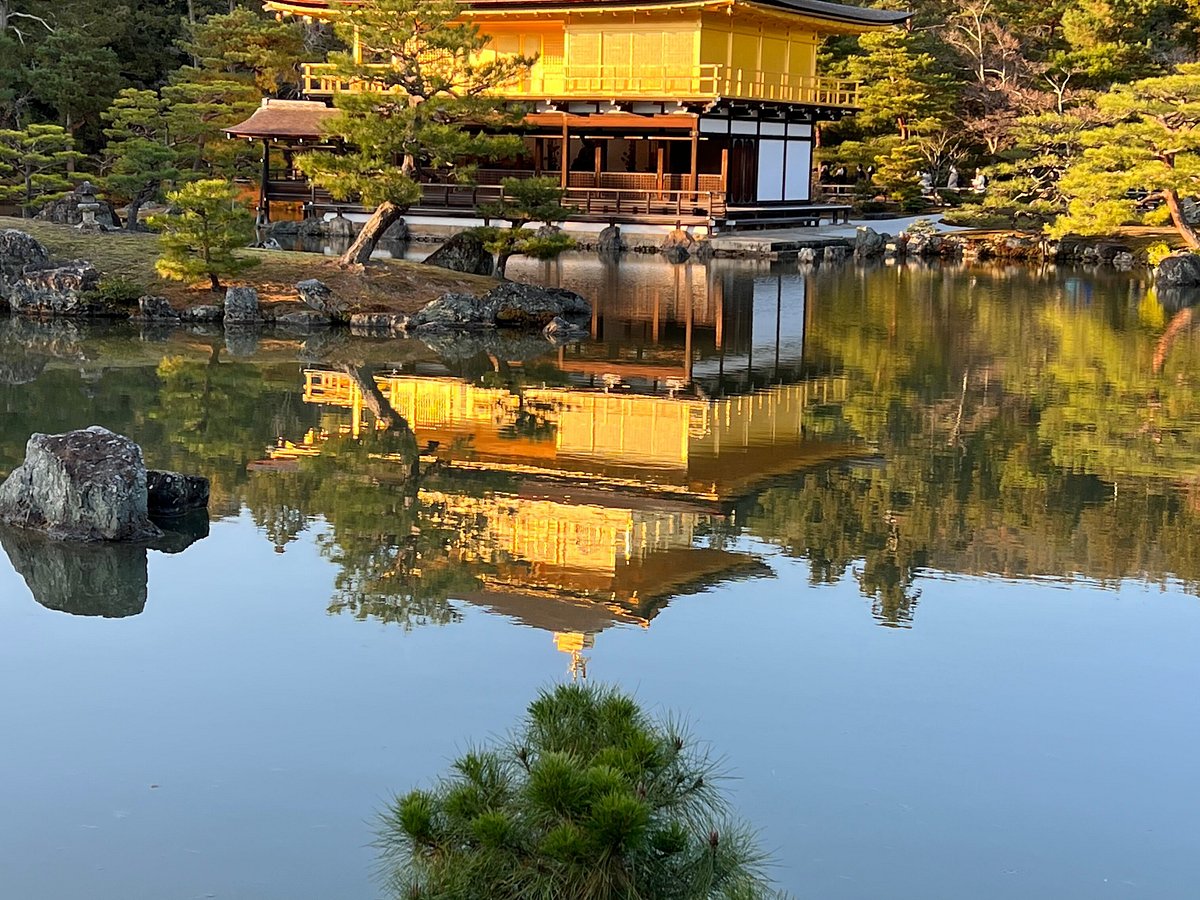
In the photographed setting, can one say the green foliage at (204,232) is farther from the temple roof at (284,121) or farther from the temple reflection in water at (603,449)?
the temple roof at (284,121)

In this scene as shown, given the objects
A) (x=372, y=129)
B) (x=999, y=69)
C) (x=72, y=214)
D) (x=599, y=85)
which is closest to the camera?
(x=372, y=129)

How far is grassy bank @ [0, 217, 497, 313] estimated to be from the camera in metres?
17.2

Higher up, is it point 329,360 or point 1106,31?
point 1106,31

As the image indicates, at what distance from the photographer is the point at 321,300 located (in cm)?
1686

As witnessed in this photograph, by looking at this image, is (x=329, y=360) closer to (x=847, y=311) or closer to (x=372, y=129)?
(x=372, y=129)

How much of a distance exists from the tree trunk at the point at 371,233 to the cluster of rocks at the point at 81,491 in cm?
979

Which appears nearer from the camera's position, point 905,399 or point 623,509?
point 623,509

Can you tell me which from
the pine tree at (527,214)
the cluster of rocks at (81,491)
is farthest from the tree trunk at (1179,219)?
the cluster of rocks at (81,491)

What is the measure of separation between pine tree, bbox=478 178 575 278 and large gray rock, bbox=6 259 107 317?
4670mm

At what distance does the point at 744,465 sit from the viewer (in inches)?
390

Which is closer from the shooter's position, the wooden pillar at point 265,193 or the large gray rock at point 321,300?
the large gray rock at point 321,300

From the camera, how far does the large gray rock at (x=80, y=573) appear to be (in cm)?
681

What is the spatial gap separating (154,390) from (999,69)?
86.0 ft

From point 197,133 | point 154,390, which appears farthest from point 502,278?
point 197,133
